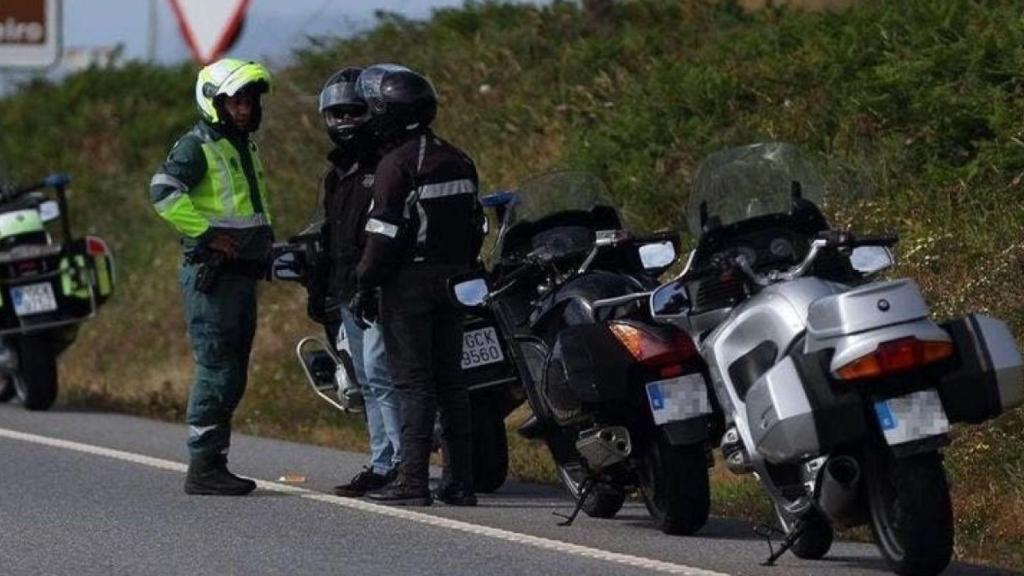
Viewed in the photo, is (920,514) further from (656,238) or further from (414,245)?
(414,245)

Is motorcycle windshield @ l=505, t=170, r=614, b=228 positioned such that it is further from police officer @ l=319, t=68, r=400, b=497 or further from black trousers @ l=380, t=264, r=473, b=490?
police officer @ l=319, t=68, r=400, b=497

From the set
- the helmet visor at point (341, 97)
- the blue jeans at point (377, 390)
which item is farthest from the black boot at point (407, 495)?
the helmet visor at point (341, 97)

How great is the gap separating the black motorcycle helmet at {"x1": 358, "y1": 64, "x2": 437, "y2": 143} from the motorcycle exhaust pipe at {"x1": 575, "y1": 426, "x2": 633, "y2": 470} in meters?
1.73

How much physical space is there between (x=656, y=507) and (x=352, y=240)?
82.6 inches

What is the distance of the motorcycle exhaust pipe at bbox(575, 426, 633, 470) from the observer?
10.5m

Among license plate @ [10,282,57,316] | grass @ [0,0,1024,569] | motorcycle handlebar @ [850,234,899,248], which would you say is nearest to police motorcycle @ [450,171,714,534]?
motorcycle handlebar @ [850,234,899,248]

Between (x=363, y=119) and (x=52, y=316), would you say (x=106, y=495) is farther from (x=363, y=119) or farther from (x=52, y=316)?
(x=52, y=316)

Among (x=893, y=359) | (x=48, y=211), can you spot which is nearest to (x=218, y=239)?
(x=893, y=359)

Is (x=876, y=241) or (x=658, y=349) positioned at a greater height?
(x=876, y=241)

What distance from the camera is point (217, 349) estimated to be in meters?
12.1

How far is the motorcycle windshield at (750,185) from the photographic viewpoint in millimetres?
10062

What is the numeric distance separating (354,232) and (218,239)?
70cm

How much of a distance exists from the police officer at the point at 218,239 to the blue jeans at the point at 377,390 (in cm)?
52

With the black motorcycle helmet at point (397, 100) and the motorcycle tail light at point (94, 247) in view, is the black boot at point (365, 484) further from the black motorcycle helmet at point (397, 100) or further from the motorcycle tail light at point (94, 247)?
the motorcycle tail light at point (94, 247)
